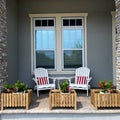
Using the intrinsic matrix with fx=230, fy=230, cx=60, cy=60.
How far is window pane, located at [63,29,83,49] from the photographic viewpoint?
7793 millimetres

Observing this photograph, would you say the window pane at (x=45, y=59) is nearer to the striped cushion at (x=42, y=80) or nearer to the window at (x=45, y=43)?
the window at (x=45, y=43)

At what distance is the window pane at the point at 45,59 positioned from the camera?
785 centimetres

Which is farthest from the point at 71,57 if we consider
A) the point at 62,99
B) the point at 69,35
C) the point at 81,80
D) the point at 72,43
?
the point at 62,99

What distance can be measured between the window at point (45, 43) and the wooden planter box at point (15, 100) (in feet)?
10.4

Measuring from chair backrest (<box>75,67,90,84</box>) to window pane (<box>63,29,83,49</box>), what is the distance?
0.87 meters

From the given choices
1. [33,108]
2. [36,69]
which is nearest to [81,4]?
[36,69]

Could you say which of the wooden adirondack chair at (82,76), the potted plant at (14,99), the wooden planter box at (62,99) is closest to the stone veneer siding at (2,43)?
the potted plant at (14,99)

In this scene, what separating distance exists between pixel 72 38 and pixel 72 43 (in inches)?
6.7

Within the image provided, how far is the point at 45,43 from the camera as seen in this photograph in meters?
7.86

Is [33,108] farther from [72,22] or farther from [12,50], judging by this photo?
[72,22]

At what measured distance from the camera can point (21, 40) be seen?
7.80 m

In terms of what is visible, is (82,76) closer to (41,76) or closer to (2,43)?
(41,76)

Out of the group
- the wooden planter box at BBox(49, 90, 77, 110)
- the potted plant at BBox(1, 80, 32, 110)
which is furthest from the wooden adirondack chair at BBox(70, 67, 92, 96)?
the potted plant at BBox(1, 80, 32, 110)

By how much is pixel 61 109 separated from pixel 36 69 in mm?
2800
